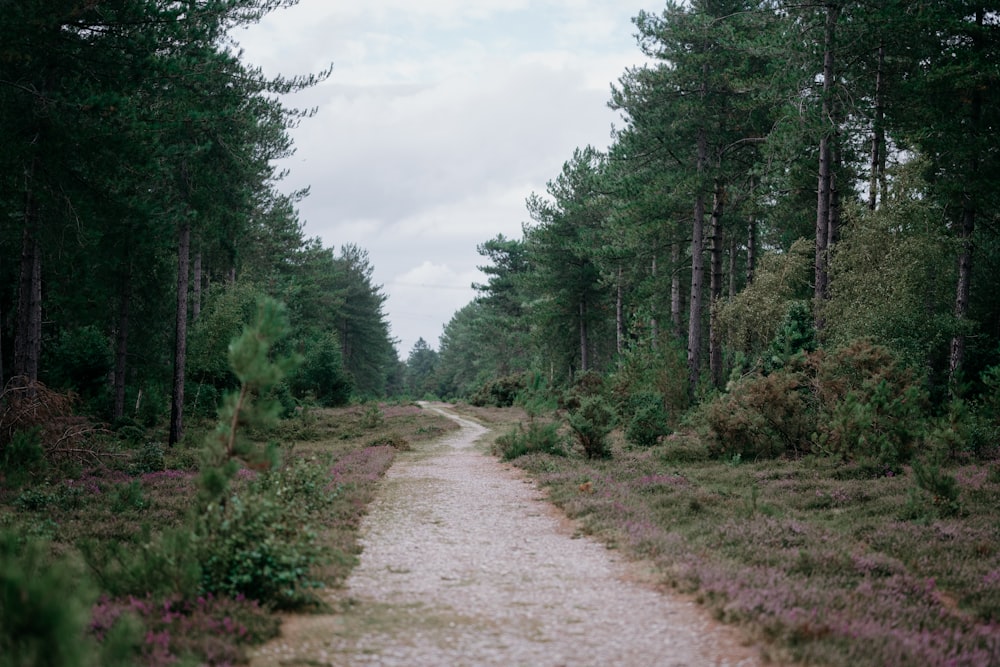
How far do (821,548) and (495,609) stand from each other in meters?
4.29

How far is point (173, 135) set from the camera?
17.6m

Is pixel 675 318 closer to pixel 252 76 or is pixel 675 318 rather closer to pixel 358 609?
pixel 252 76

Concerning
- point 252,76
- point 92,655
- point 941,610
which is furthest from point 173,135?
point 941,610

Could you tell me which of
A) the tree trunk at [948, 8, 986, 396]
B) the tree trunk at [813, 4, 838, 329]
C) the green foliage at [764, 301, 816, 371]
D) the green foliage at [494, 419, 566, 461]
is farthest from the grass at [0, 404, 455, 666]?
the tree trunk at [948, 8, 986, 396]

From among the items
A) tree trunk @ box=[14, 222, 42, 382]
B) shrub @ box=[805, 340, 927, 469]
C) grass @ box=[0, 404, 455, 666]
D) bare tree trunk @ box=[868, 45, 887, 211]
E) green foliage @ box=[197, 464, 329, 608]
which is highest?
bare tree trunk @ box=[868, 45, 887, 211]

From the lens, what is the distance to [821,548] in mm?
7922

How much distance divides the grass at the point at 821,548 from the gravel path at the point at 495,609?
1.61ft

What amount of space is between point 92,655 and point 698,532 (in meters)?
7.39

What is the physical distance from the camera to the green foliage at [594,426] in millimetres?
16750

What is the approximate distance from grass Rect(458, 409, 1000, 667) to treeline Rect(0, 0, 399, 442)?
6233 mm

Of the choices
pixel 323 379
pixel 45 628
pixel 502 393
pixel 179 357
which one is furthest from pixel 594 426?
pixel 502 393

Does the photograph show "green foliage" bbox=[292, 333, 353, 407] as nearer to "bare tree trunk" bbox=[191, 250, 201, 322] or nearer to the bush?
"bare tree trunk" bbox=[191, 250, 201, 322]

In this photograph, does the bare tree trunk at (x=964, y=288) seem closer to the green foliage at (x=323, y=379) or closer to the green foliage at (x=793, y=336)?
the green foliage at (x=793, y=336)

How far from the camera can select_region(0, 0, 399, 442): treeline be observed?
1283 cm
